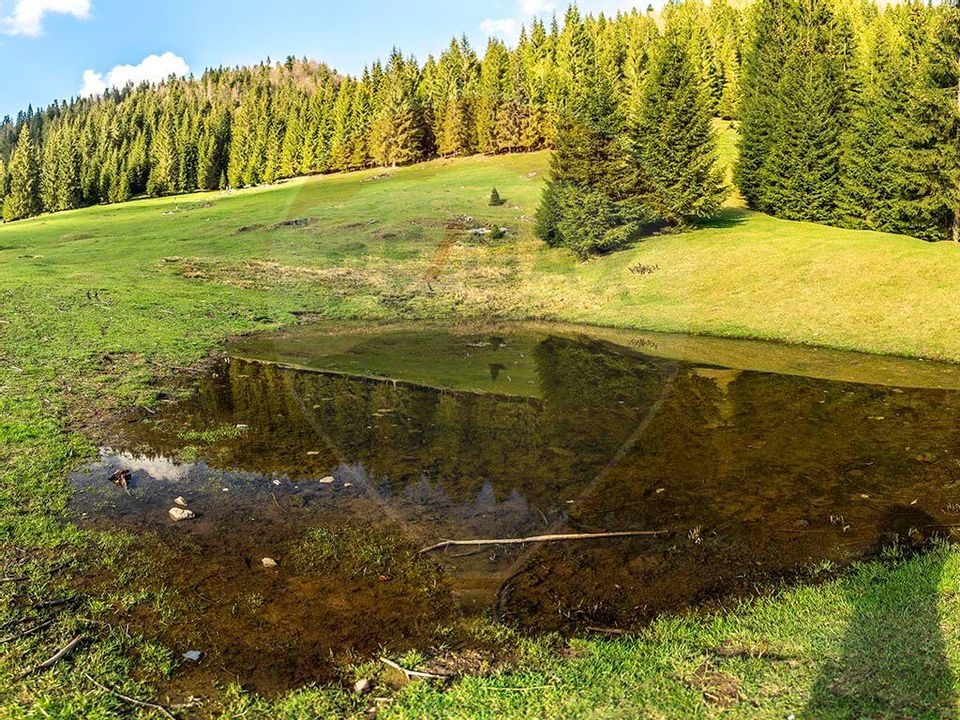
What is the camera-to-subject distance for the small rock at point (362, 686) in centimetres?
543

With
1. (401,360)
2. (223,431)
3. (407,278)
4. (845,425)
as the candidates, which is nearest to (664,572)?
(845,425)

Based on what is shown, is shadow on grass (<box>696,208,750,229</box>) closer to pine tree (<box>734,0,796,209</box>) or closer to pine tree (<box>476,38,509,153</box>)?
pine tree (<box>734,0,796,209</box>)

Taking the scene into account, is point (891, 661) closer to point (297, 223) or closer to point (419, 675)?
point (419, 675)

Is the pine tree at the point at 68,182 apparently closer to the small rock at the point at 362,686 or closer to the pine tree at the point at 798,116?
the pine tree at the point at 798,116

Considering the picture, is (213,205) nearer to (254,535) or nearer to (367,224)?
(367,224)

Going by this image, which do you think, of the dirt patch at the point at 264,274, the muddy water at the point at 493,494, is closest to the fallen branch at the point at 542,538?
the muddy water at the point at 493,494

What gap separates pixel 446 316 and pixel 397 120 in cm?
5905

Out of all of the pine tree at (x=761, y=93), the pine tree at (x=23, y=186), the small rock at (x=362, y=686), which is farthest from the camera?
the pine tree at (x=23, y=186)

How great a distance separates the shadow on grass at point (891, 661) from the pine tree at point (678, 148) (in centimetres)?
3529

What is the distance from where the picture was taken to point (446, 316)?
29.4 metres

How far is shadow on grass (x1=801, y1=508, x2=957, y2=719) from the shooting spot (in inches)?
189

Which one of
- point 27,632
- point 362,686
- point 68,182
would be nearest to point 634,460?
point 362,686

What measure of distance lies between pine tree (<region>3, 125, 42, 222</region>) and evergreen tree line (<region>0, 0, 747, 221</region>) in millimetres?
142

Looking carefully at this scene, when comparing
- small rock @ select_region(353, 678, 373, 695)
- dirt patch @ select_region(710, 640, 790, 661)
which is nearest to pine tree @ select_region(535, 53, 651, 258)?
dirt patch @ select_region(710, 640, 790, 661)
